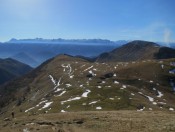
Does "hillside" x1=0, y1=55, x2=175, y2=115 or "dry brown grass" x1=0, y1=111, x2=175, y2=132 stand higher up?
"dry brown grass" x1=0, y1=111, x2=175, y2=132

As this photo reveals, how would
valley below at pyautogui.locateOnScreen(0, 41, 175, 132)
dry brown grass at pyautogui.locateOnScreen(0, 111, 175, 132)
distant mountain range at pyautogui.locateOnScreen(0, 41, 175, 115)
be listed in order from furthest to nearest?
1. distant mountain range at pyautogui.locateOnScreen(0, 41, 175, 115)
2. valley below at pyautogui.locateOnScreen(0, 41, 175, 132)
3. dry brown grass at pyautogui.locateOnScreen(0, 111, 175, 132)

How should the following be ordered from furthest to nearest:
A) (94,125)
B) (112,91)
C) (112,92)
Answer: (112,91), (112,92), (94,125)

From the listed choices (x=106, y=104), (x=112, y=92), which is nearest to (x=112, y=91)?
(x=112, y=92)

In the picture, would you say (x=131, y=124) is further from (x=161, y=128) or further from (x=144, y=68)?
(x=144, y=68)

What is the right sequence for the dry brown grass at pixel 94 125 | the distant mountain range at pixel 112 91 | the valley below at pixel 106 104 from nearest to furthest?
the dry brown grass at pixel 94 125
the valley below at pixel 106 104
the distant mountain range at pixel 112 91

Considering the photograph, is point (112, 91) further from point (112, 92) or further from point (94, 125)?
point (94, 125)

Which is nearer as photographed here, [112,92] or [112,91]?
[112,92]

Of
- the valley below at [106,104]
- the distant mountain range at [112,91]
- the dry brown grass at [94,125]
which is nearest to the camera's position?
the dry brown grass at [94,125]

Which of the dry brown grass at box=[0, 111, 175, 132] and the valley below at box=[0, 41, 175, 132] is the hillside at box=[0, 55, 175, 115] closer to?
the valley below at box=[0, 41, 175, 132]

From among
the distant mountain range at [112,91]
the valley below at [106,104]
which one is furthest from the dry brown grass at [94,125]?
the distant mountain range at [112,91]

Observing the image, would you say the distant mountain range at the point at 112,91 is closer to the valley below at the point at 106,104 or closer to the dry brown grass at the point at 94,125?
the valley below at the point at 106,104

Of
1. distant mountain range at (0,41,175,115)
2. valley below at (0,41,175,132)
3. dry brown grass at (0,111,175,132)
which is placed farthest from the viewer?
distant mountain range at (0,41,175,115)

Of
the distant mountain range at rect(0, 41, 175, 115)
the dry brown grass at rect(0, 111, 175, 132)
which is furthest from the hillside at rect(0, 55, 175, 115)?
the dry brown grass at rect(0, 111, 175, 132)

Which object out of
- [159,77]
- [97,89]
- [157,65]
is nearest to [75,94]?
[97,89]
